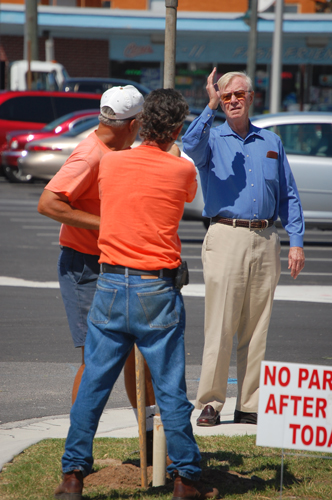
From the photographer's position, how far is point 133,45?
32.3m

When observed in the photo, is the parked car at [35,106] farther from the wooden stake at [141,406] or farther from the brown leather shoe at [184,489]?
the brown leather shoe at [184,489]

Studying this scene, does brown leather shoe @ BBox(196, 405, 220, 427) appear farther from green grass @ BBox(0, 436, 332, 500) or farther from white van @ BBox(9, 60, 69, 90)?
white van @ BBox(9, 60, 69, 90)

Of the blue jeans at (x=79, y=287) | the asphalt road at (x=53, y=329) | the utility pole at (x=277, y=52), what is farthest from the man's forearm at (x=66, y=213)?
the utility pole at (x=277, y=52)

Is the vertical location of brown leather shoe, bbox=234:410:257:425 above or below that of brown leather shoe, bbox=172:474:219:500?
below

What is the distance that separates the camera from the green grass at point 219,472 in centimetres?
352

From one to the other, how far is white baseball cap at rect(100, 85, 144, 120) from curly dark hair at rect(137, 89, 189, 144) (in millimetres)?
306

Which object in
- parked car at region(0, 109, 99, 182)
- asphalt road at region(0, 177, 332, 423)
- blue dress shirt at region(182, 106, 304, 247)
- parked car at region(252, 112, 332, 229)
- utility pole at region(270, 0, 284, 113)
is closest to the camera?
blue dress shirt at region(182, 106, 304, 247)

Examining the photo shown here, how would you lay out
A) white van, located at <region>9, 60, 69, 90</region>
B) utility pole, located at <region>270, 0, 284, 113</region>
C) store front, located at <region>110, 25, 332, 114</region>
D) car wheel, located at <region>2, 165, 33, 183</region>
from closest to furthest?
car wheel, located at <region>2, 165, 33, 183</region>, utility pole, located at <region>270, 0, 284, 113</region>, white van, located at <region>9, 60, 69, 90</region>, store front, located at <region>110, 25, 332, 114</region>

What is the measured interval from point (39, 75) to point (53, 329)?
870 inches

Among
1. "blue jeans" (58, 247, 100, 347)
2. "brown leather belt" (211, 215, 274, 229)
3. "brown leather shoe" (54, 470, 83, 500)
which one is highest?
"brown leather belt" (211, 215, 274, 229)

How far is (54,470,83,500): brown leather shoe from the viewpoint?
332 centimetres

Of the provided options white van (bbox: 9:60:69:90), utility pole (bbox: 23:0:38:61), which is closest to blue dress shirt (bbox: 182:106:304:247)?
utility pole (bbox: 23:0:38:61)

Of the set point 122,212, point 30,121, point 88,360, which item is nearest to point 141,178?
point 122,212

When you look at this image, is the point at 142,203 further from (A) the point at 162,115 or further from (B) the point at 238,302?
(B) the point at 238,302
